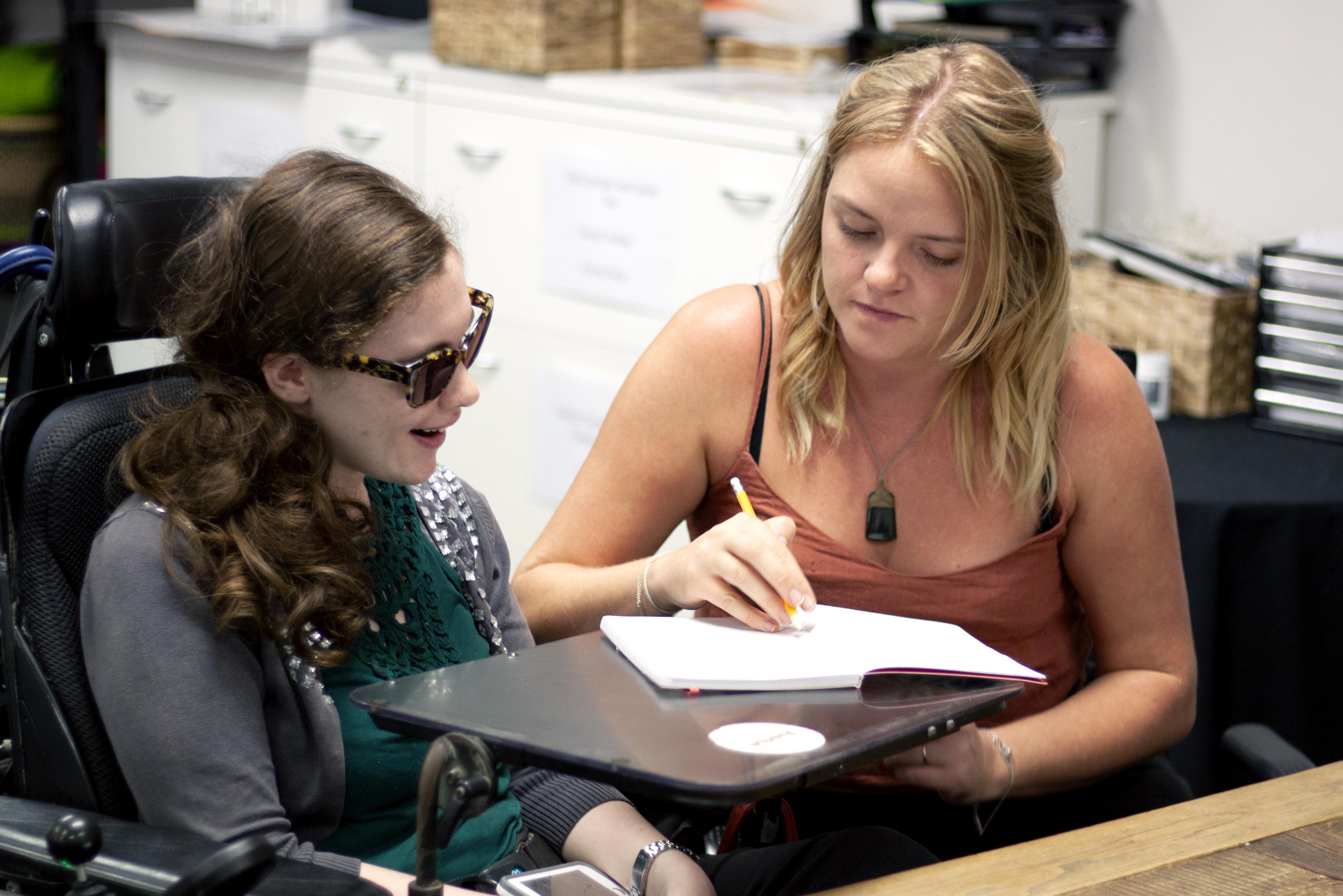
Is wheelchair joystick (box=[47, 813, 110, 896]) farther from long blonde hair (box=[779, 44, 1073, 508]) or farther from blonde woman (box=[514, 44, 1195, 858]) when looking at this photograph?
long blonde hair (box=[779, 44, 1073, 508])

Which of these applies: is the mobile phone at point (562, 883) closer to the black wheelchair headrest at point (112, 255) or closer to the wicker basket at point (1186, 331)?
the black wheelchair headrest at point (112, 255)

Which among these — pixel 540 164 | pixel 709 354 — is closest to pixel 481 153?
pixel 540 164

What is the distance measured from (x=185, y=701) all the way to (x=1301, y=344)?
173 cm

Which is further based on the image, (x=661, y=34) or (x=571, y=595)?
(x=661, y=34)

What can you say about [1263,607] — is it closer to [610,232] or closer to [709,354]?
[709,354]

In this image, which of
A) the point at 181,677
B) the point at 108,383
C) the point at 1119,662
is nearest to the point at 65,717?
the point at 181,677

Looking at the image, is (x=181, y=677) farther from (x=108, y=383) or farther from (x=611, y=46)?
(x=611, y=46)

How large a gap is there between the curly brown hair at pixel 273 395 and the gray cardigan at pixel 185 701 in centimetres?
3

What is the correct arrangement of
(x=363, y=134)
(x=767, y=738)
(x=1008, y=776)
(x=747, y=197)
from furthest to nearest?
(x=363, y=134)
(x=747, y=197)
(x=1008, y=776)
(x=767, y=738)

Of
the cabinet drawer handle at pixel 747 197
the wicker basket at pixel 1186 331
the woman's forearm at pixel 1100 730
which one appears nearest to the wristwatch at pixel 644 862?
the woman's forearm at pixel 1100 730

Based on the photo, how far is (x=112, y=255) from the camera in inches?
46.1

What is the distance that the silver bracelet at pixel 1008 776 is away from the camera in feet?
4.29

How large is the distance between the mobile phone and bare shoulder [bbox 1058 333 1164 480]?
0.69 m

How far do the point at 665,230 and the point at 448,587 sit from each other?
1.54m
